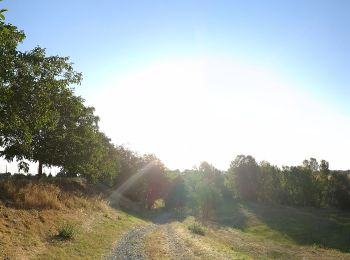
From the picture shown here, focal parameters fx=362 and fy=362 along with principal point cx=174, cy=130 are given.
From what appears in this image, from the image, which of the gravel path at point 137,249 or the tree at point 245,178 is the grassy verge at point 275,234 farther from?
the tree at point 245,178

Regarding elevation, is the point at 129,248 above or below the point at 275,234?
above

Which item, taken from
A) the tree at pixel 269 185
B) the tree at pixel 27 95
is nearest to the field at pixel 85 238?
the tree at pixel 27 95

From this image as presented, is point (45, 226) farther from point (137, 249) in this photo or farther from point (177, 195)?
point (177, 195)

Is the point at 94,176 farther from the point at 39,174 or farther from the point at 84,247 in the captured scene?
the point at 84,247

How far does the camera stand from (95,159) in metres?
62.5

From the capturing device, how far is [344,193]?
127062 millimetres

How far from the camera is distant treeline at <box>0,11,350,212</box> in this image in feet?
81.2

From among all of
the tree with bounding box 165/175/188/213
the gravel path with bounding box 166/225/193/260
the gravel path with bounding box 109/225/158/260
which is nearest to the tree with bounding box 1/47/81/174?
the gravel path with bounding box 109/225/158/260

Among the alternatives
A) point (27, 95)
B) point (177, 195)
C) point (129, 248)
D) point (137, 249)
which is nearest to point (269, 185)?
point (177, 195)

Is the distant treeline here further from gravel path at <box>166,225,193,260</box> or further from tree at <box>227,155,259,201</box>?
gravel path at <box>166,225,193,260</box>

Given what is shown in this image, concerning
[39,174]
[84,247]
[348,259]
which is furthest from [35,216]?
[348,259]

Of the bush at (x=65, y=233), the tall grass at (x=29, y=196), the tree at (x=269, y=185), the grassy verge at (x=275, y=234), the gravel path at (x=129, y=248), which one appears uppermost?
the tree at (x=269, y=185)

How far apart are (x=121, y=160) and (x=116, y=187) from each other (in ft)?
27.7

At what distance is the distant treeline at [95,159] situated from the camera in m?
24.8
